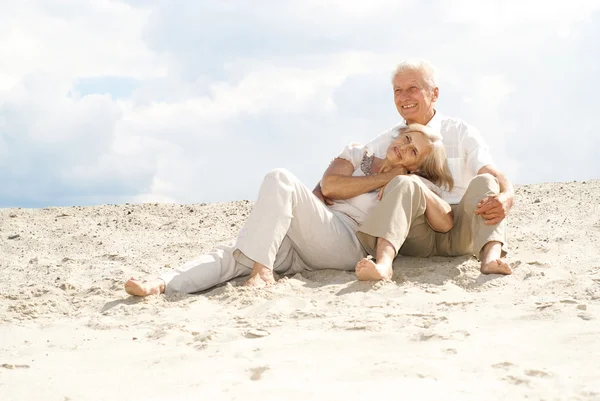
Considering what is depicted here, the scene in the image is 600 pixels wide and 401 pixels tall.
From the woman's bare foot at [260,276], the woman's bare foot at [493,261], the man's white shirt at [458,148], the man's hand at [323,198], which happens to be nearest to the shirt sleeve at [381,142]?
the man's white shirt at [458,148]

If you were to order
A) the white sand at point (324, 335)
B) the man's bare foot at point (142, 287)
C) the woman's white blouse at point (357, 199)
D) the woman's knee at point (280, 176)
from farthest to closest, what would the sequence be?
the woman's white blouse at point (357, 199) < the woman's knee at point (280, 176) < the man's bare foot at point (142, 287) < the white sand at point (324, 335)

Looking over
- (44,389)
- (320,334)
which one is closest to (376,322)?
(320,334)

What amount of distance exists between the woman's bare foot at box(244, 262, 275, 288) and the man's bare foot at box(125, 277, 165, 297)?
57 cm

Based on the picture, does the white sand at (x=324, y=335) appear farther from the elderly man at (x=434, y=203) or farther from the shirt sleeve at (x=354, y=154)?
the shirt sleeve at (x=354, y=154)

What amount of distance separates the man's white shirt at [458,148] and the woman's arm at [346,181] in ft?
0.90

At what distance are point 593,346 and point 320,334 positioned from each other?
1.22 meters

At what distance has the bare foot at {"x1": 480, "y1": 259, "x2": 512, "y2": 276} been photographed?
14.3ft

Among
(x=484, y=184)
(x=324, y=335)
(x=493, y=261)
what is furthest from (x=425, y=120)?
(x=324, y=335)

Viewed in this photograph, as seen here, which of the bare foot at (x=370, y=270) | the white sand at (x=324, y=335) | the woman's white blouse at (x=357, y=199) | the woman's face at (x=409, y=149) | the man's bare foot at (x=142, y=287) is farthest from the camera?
the woman's white blouse at (x=357, y=199)

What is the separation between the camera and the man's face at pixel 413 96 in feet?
15.9

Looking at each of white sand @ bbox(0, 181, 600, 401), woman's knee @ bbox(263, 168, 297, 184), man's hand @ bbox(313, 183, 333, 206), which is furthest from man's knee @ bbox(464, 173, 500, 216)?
woman's knee @ bbox(263, 168, 297, 184)

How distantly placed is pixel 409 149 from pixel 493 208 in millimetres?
666

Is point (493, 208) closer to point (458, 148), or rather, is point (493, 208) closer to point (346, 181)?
point (458, 148)

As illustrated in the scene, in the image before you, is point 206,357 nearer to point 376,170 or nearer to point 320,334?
point 320,334
